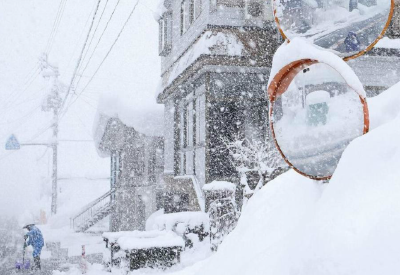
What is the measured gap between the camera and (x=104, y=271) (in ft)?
34.3

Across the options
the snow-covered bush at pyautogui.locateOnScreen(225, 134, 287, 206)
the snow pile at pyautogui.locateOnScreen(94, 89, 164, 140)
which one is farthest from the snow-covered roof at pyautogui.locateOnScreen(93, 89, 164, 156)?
the snow-covered bush at pyautogui.locateOnScreen(225, 134, 287, 206)

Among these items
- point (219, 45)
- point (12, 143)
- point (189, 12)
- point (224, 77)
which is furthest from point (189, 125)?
point (12, 143)

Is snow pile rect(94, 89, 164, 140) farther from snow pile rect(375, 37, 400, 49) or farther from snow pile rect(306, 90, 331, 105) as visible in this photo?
snow pile rect(306, 90, 331, 105)

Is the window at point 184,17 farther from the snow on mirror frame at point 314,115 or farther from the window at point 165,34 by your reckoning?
the snow on mirror frame at point 314,115

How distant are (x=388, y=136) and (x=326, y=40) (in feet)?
3.24

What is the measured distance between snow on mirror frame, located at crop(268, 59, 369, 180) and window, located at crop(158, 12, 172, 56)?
15.4 m

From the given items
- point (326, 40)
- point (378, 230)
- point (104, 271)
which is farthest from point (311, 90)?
point (104, 271)

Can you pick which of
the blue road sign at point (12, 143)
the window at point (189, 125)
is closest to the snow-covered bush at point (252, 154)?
the window at point (189, 125)

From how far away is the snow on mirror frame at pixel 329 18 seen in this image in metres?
2.04

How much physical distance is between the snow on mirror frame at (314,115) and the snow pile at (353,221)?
14cm

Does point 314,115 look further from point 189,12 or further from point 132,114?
point 132,114

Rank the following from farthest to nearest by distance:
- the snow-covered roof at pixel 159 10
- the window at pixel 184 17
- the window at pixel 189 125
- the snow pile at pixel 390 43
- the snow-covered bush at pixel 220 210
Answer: the snow-covered roof at pixel 159 10
the window at pixel 184 17
the window at pixel 189 125
the snow pile at pixel 390 43
the snow-covered bush at pixel 220 210

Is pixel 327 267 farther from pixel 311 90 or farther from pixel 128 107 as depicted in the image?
pixel 128 107

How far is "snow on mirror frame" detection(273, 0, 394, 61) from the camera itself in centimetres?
204
